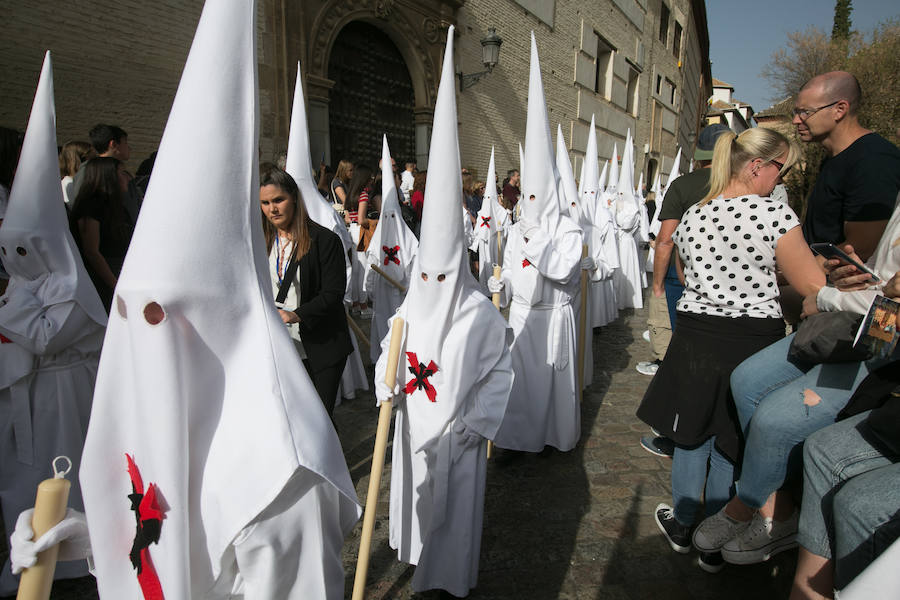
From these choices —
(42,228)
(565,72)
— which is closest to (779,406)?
(42,228)

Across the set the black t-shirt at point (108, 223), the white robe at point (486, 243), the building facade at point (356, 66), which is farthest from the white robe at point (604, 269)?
the building facade at point (356, 66)

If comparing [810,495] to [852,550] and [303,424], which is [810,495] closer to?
[852,550]

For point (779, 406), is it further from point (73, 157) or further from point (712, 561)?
point (73, 157)

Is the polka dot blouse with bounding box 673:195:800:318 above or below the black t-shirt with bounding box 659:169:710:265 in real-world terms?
below

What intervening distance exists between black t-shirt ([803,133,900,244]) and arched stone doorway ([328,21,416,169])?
362 inches

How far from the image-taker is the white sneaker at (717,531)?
8.22 ft

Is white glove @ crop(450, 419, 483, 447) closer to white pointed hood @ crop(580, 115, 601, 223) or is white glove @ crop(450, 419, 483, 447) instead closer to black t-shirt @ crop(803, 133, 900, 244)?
black t-shirt @ crop(803, 133, 900, 244)

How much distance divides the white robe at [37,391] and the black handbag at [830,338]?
10.7 ft

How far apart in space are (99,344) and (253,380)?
209 centimetres

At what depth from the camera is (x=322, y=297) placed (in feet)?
9.78

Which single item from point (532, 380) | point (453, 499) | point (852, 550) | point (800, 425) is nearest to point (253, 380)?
point (453, 499)

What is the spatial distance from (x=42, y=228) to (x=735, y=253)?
128 inches

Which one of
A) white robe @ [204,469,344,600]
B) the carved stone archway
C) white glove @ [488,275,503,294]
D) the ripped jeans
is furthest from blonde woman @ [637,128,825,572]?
the carved stone archway

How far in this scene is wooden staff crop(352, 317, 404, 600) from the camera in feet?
6.75
